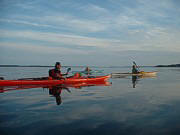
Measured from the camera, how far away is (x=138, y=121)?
7367mm

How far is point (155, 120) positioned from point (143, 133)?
1.72 meters

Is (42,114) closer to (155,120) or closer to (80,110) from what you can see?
(80,110)

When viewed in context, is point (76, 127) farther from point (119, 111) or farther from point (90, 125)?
point (119, 111)

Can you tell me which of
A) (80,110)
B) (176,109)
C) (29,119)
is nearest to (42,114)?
(29,119)

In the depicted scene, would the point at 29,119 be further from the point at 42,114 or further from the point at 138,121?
the point at 138,121

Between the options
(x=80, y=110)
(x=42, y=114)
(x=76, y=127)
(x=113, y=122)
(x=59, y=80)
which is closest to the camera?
(x=76, y=127)

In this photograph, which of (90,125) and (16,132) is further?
(90,125)

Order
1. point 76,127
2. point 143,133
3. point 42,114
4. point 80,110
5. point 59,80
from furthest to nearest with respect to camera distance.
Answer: point 59,80 → point 80,110 → point 42,114 → point 76,127 → point 143,133

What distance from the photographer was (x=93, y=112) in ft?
29.0

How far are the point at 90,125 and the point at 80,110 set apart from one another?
2.46 meters

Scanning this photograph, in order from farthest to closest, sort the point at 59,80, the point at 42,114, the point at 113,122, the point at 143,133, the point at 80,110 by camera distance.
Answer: the point at 59,80 < the point at 80,110 < the point at 42,114 < the point at 113,122 < the point at 143,133

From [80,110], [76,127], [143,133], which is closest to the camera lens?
[143,133]

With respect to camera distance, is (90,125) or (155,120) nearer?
(90,125)

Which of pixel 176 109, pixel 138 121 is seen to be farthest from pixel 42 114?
pixel 176 109
